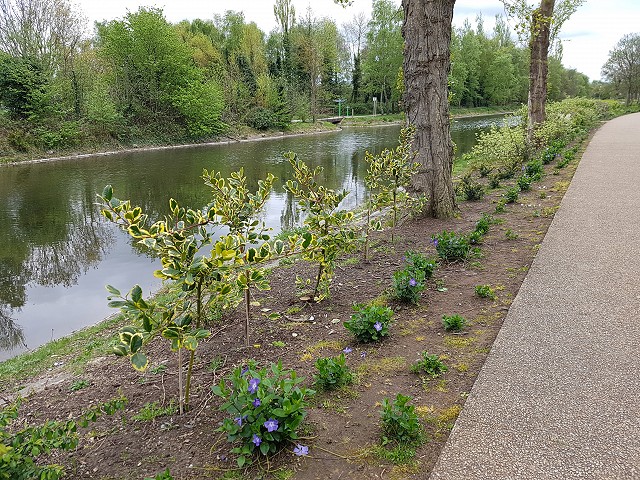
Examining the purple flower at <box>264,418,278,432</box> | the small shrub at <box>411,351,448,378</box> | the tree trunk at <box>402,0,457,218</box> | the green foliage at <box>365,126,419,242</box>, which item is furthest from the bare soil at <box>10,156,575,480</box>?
the tree trunk at <box>402,0,457,218</box>

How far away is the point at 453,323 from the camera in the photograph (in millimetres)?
3510

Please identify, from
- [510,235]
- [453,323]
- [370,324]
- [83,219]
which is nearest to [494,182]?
[510,235]

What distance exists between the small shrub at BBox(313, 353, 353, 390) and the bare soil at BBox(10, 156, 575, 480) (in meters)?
0.07

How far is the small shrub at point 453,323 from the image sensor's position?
138 inches

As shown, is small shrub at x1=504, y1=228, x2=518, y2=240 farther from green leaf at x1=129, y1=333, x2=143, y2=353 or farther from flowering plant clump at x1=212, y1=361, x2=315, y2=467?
green leaf at x1=129, y1=333, x2=143, y2=353

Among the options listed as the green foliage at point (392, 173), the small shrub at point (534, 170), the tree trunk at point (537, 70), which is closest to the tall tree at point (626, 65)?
the tree trunk at point (537, 70)

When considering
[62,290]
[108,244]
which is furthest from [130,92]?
[62,290]

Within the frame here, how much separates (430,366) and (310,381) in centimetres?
75

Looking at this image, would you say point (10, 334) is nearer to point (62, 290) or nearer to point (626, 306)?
point (62, 290)

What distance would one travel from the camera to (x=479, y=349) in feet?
10.6

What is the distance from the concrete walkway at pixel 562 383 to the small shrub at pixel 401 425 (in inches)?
6.8

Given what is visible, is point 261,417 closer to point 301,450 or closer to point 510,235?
point 301,450

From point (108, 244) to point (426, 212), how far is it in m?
6.78

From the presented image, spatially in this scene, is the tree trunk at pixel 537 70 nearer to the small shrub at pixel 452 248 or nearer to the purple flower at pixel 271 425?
the small shrub at pixel 452 248
